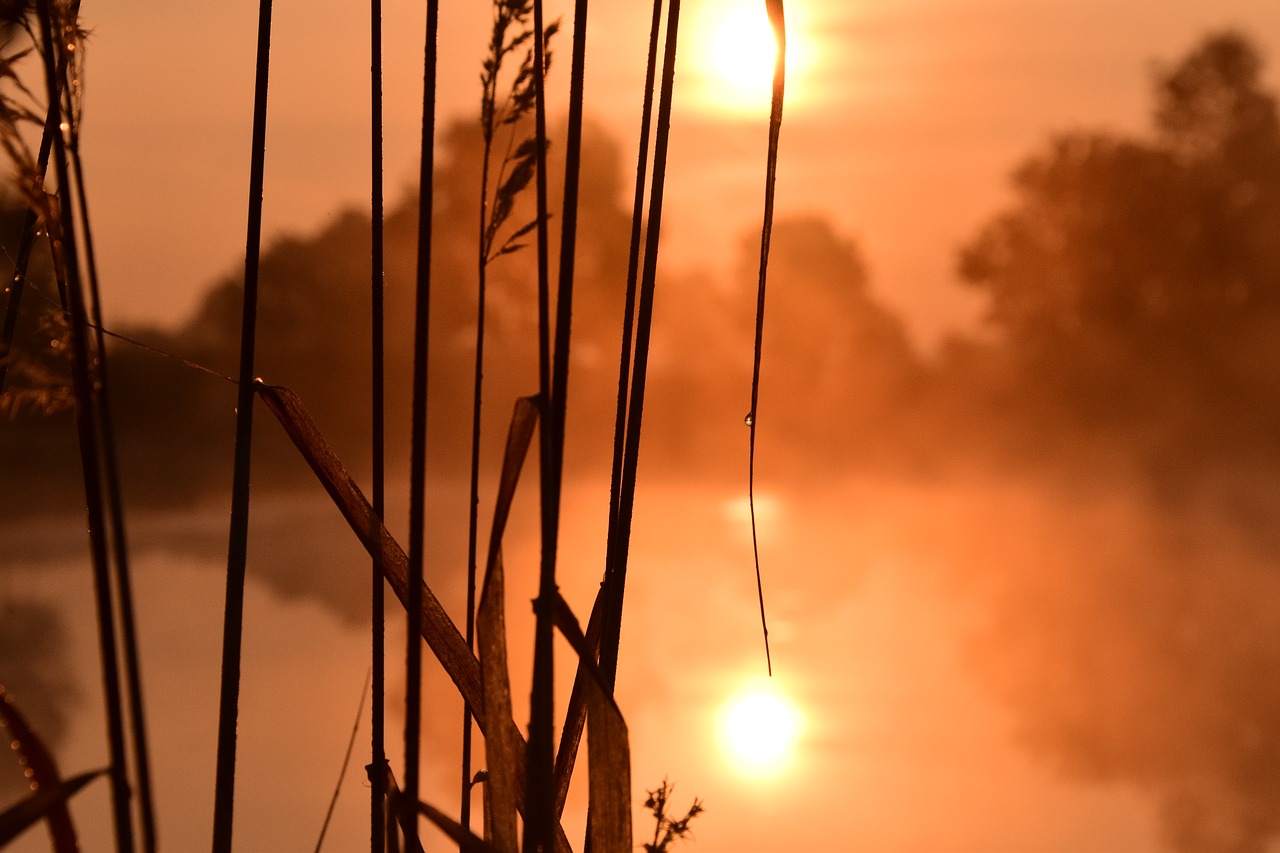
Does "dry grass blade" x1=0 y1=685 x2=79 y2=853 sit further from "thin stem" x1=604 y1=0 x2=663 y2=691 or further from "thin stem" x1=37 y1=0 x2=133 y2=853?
"thin stem" x1=604 y1=0 x2=663 y2=691

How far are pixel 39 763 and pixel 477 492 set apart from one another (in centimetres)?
21

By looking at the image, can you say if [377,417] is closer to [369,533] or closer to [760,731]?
[369,533]

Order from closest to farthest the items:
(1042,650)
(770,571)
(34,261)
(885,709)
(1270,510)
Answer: (34,261)
(885,709)
(1042,650)
(770,571)
(1270,510)

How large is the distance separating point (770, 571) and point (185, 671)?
3.03 m

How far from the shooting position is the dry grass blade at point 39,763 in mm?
430

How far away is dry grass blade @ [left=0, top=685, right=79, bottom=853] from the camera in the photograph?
430 millimetres

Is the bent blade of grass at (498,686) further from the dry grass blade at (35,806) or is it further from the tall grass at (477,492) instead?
the dry grass blade at (35,806)

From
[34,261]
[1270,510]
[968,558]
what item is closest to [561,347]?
[34,261]

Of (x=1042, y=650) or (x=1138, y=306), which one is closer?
(x=1042, y=650)

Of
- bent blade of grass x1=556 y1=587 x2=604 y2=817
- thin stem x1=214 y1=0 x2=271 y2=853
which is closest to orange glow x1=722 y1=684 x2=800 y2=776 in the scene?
bent blade of grass x1=556 y1=587 x2=604 y2=817

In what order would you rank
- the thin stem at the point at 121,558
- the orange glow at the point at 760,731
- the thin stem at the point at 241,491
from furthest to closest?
the orange glow at the point at 760,731 → the thin stem at the point at 241,491 → the thin stem at the point at 121,558

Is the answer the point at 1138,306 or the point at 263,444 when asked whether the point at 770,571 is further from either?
the point at 1138,306

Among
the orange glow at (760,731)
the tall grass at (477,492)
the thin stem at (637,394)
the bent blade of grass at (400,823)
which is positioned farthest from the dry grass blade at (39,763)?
the orange glow at (760,731)

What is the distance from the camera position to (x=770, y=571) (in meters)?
5.14
